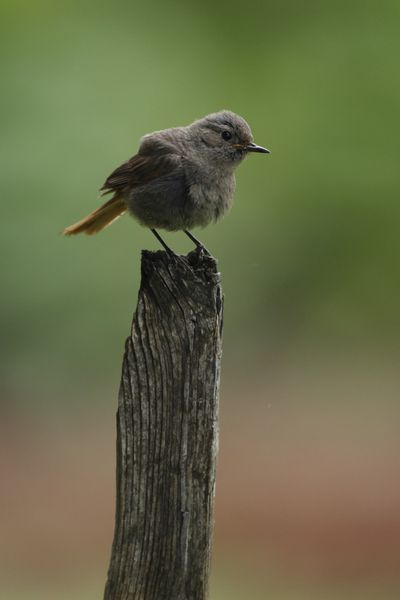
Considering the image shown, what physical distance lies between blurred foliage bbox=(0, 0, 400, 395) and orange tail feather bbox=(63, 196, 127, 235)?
478 centimetres

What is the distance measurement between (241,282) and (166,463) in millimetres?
8468

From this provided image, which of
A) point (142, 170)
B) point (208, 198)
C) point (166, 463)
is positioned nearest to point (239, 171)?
point (142, 170)

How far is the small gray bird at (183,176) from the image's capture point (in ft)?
19.0

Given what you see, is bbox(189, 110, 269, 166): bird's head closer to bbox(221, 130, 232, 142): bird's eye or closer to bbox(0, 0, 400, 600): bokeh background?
bbox(221, 130, 232, 142): bird's eye

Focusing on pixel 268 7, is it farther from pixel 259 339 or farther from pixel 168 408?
pixel 168 408

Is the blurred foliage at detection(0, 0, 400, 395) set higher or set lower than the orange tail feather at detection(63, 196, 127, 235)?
higher

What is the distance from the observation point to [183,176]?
19.2 ft

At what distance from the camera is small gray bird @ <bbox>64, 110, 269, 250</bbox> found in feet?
19.0

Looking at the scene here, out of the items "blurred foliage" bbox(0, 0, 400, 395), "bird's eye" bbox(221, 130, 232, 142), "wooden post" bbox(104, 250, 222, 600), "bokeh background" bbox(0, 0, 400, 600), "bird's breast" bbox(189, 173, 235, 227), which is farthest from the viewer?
"blurred foliage" bbox(0, 0, 400, 395)

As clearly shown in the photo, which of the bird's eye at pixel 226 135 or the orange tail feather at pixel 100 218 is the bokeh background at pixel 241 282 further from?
the bird's eye at pixel 226 135

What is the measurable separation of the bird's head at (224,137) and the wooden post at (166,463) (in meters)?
2.16

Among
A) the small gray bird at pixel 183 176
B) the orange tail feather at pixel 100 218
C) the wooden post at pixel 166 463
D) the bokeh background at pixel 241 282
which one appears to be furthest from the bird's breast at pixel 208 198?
the bokeh background at pixel 241 282

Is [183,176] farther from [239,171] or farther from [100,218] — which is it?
[239,171]

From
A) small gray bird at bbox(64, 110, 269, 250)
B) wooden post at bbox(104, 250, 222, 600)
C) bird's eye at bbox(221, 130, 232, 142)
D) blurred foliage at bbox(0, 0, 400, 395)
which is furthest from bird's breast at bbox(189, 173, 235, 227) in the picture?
blurred foliage at bbox(0, 0, 400, 395)
